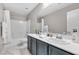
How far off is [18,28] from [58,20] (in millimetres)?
1164

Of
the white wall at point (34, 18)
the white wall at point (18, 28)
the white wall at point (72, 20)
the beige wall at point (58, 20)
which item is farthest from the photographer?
the white wall at point (18, 28)

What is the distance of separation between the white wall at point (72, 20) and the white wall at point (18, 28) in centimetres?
116

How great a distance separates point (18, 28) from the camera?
241cm

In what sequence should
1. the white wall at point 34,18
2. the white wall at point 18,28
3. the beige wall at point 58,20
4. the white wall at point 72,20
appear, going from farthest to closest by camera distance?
the white wall at point 18,28 < the white wall at point 34,18 < the beige wall at point 58,20 < the white wall at point 72,20

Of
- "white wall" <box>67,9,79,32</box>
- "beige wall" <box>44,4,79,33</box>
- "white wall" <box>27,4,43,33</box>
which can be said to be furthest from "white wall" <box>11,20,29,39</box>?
"white wall" <box>67,9,79,32</box>

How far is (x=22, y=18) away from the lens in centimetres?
216

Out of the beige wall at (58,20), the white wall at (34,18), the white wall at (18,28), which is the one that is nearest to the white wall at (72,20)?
the beige wall at (58,20)

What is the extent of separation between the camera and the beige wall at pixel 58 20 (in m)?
1.66

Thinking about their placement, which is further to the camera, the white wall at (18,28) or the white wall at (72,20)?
the white wall at (18,28)

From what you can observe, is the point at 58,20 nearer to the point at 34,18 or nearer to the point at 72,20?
the point at 72,20

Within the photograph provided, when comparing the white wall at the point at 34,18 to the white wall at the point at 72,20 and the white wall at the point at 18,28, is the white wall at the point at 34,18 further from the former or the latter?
the white wall at the point at 72,20

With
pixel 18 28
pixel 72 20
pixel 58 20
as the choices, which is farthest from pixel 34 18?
pixel 72 20

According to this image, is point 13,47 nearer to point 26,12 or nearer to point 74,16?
point 26,12
